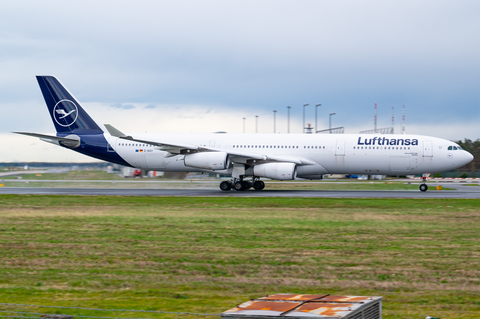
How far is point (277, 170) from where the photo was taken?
1336 inches

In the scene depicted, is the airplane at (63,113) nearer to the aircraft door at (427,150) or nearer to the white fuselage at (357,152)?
the white fuselage at (357,152)

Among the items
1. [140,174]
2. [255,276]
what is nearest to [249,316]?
[255,276]

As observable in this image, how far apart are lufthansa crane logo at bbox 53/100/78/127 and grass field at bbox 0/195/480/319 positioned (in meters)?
19.2

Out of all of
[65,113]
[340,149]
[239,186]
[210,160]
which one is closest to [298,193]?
[239,186]

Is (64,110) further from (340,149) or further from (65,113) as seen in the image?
(340,149)

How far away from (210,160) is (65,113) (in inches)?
517

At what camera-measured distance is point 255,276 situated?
10234 millimetres

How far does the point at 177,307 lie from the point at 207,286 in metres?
1.63

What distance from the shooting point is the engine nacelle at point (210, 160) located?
34.8m

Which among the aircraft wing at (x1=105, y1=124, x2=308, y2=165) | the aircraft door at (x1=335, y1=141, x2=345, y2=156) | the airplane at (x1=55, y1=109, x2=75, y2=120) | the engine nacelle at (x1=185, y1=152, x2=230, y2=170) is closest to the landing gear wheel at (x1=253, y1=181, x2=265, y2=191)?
the aircraft wing at (x1=105, y1=124, x2=308, y2=165)

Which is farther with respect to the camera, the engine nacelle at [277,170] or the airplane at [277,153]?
the airplane at [277,153]

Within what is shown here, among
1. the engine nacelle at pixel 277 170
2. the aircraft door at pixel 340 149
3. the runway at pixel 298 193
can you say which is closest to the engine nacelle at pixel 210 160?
the runway at pixel 298 193

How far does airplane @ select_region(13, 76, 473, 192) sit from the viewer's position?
3538 cm

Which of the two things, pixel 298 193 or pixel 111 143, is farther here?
pixel 111 143
